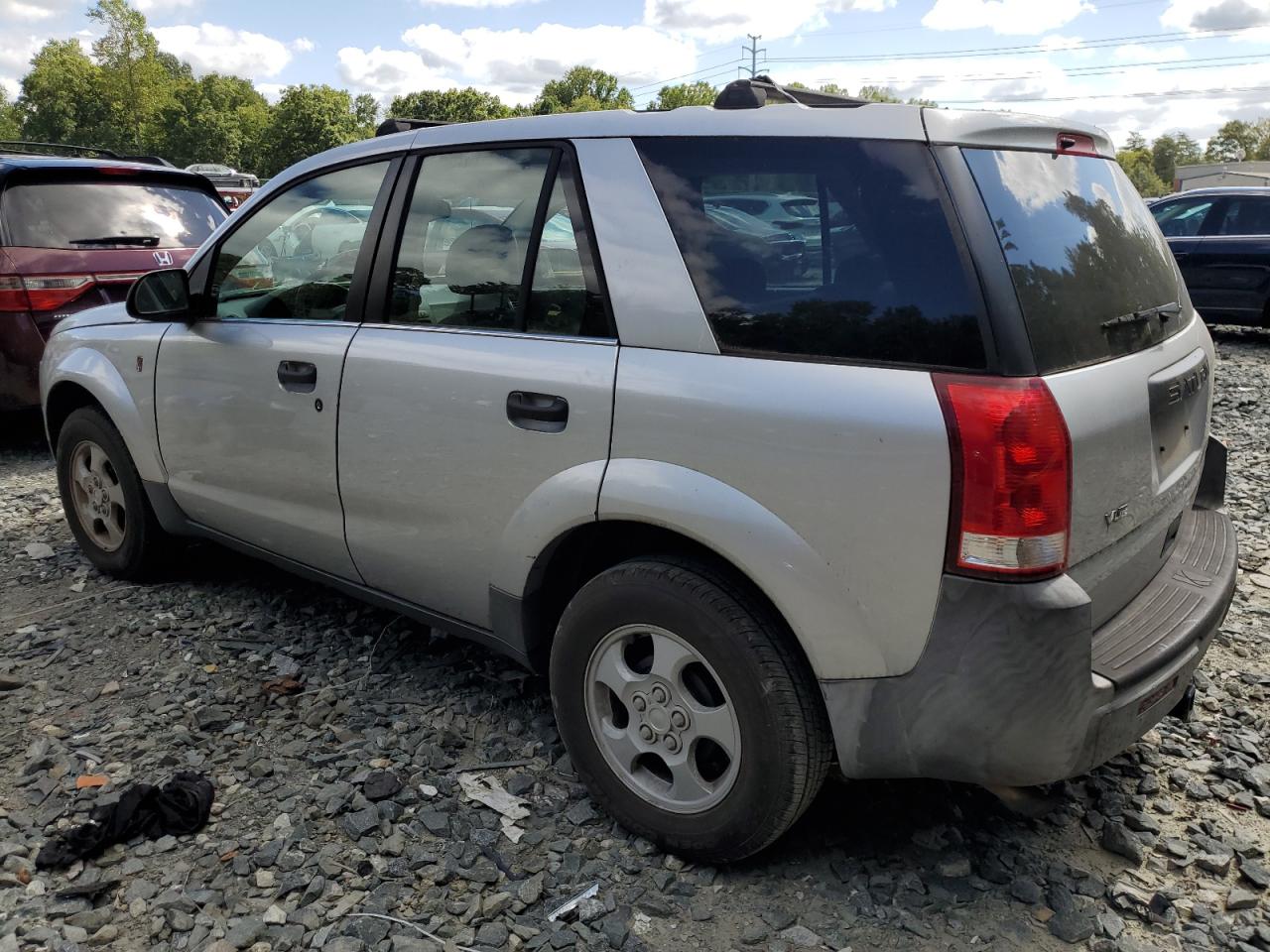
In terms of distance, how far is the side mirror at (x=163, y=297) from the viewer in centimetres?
379

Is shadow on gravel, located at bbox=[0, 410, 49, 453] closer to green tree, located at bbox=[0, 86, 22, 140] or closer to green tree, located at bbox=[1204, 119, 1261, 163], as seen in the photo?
green tree, located at bbox=[0, 86, 22, 140]

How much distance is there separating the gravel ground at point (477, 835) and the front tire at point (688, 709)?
6.7 inches

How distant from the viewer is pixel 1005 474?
1979mm

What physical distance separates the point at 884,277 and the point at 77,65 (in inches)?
3786

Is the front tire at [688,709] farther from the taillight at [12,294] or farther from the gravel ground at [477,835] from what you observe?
the taillight at [12,294]

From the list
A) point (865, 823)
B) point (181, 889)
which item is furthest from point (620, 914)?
point (181, 889)

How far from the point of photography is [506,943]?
2.36m

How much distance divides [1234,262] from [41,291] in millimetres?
11301

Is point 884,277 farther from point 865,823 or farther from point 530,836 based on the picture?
point 530,836

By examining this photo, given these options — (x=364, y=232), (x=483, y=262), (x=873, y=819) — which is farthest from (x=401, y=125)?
(x=873, y=819)

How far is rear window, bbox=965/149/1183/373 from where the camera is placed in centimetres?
211

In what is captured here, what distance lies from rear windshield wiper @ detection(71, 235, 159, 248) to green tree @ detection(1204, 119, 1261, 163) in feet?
397

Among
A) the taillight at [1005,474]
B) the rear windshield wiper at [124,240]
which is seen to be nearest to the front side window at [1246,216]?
the rear windshield wiper at [124,240]

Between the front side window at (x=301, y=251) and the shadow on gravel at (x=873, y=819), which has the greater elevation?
the front side window at (x=301, y=251)
